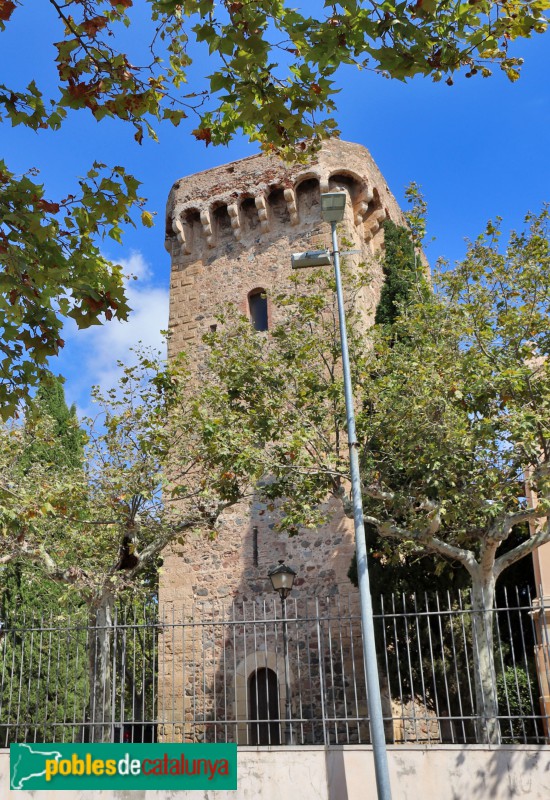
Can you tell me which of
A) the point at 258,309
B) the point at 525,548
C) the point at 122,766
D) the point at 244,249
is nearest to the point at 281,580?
the point at 122,766

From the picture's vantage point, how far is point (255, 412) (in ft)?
42.0

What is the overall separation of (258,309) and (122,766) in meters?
13.1

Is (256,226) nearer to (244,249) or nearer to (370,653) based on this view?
(244,249)

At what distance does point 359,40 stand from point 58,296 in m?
3.03

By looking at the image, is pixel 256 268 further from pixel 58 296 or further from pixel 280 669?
pixel 58 296

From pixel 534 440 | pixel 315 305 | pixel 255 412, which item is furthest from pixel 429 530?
pixel 315 305

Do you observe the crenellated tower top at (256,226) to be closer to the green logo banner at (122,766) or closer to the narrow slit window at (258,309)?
the narrow slit window at (258,309)

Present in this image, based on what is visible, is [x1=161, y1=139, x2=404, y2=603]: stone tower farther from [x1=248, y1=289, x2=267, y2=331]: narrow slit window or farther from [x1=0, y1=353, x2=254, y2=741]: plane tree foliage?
[x1=0, y1=353, x2=254, y2=741]: plane tree foliage

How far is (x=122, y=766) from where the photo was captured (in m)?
8.88

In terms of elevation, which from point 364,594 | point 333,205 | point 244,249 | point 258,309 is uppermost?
point 244,249

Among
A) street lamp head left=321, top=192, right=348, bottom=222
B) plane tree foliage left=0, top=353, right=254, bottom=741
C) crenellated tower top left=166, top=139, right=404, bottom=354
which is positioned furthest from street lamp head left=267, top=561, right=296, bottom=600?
crenellated tower top left=166, top=139, right=404, bottom=354

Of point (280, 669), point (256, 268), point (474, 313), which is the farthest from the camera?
point (256, 268)

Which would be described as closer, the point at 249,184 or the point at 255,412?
the point at 255,412

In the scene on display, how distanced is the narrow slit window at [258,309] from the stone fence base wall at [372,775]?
12825mm
